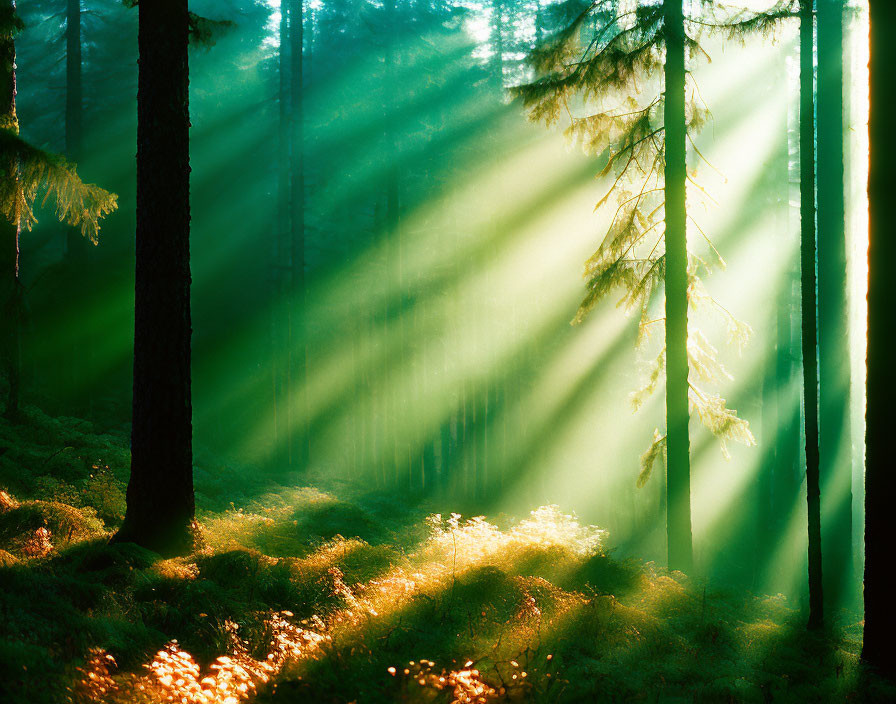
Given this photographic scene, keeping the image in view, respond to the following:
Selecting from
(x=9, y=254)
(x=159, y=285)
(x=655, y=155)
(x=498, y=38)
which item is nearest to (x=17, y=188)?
(x=9, y=254)

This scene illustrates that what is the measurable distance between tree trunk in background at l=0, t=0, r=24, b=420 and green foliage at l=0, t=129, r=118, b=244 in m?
1.35

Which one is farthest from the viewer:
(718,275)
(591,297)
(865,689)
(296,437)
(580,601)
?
(718,275)

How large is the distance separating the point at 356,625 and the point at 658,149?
8.23 m

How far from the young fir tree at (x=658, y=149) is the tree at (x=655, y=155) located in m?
0.02

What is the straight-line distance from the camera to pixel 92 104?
67.2 ft

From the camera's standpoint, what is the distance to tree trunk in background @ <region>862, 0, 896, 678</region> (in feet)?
18.8

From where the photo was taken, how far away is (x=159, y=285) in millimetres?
6043

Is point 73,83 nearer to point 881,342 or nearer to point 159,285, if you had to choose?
point 159,285

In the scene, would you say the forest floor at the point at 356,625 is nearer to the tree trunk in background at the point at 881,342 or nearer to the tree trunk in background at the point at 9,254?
the tree trunk in background at the point at 881,342

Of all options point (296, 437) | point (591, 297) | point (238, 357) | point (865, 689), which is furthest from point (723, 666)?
point (238, 357)

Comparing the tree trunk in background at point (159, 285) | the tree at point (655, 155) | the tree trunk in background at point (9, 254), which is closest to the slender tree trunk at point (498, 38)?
the tree at point (655, 155)

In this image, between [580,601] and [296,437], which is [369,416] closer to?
[296,437]

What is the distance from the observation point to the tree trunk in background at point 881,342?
18.8 feet

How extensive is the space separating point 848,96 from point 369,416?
66.5 ft
